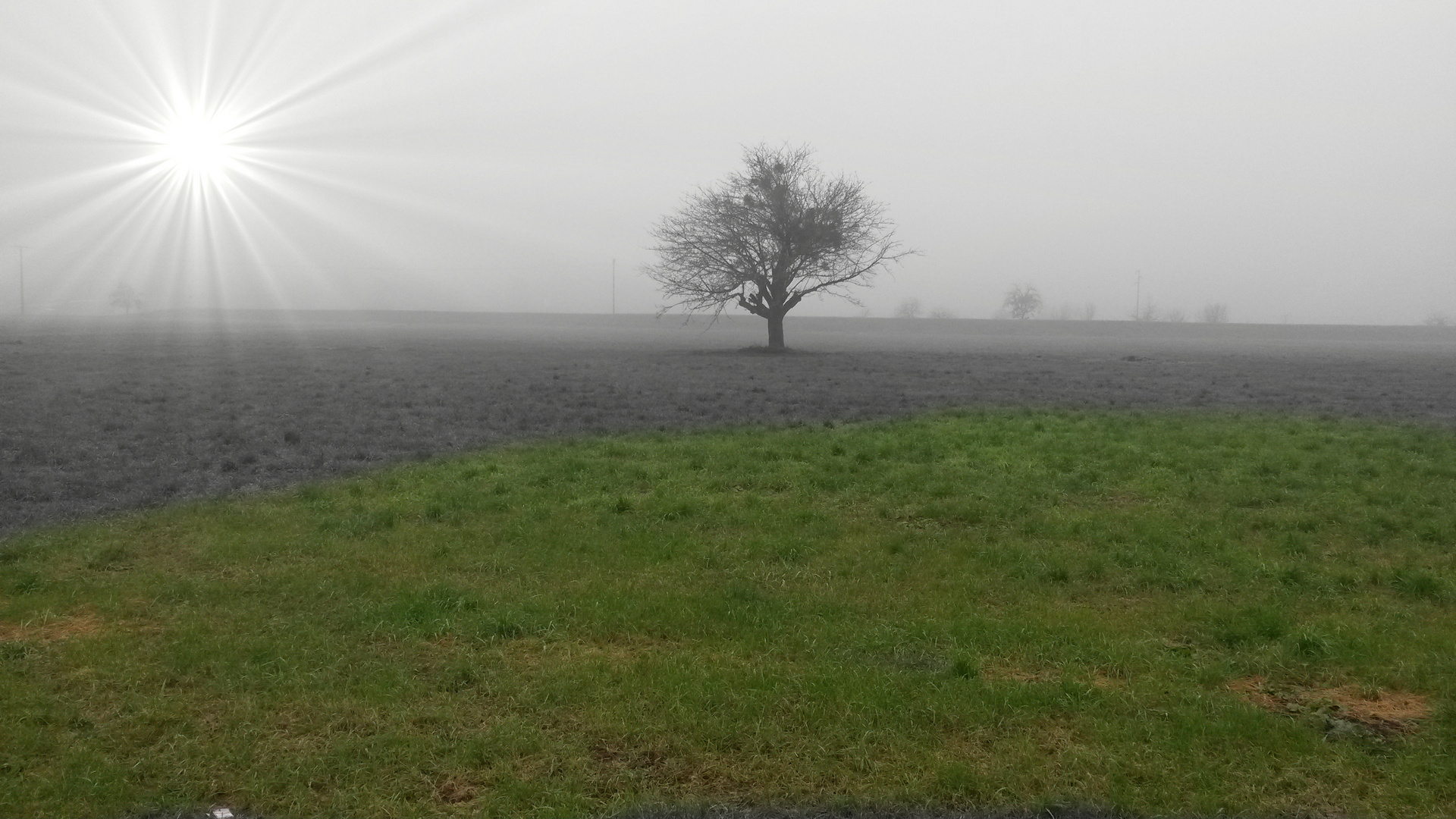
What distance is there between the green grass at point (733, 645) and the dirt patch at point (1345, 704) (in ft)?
0.27

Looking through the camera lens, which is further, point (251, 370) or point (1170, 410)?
point (251, 370)

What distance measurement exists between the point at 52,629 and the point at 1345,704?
9.73 m

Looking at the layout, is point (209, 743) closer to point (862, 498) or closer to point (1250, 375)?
point (862, 498)

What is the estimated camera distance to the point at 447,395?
25.1m

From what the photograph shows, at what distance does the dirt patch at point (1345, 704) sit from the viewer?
5.79m

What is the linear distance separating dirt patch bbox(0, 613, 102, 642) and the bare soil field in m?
3.90

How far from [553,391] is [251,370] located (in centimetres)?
1348

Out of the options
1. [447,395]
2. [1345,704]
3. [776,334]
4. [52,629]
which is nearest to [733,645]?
[1345,704]

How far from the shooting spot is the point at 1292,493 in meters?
12.1

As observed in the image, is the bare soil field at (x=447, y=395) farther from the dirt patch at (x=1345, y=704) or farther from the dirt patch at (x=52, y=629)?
the dirt patch at (x=1345, y=704)

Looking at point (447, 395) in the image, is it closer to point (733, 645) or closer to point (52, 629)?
point (52, 629)

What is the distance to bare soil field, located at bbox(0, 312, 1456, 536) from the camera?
14.4 meters

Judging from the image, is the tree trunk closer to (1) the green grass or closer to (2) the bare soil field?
(2) the bare soil field

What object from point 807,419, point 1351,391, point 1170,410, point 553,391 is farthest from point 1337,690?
point 1351,391
